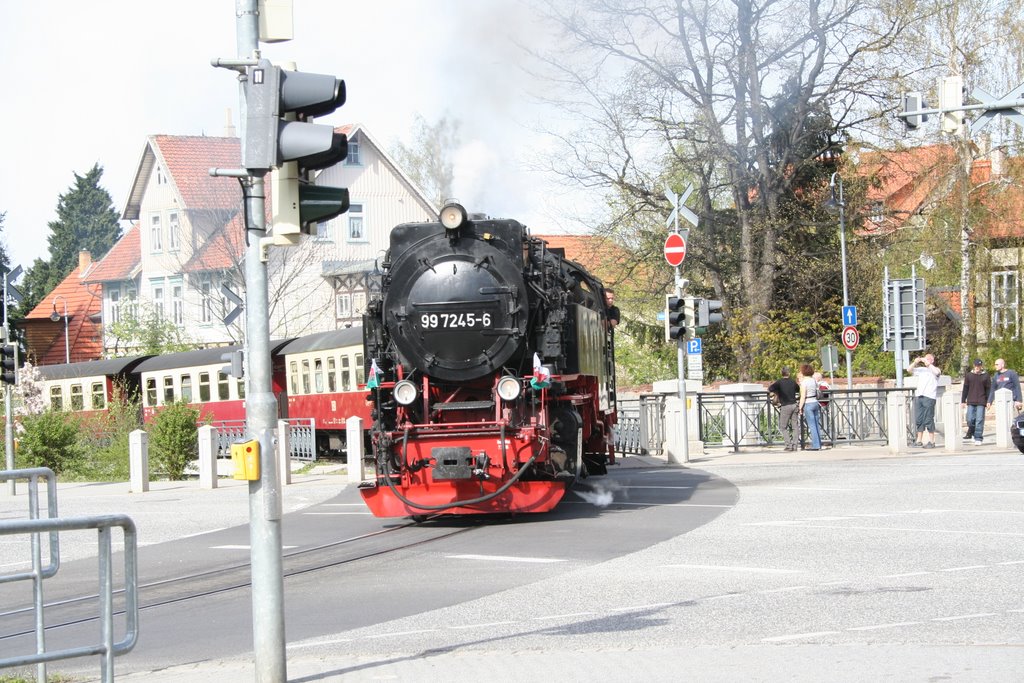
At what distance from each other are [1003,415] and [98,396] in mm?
26939

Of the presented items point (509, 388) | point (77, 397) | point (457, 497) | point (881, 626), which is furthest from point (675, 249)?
point (77, 397)

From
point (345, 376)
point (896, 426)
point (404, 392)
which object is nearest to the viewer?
point (404, 392)

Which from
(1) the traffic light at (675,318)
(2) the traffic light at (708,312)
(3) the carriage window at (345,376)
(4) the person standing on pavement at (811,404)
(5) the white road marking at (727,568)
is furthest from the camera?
(3) the carriage window at (345,376)

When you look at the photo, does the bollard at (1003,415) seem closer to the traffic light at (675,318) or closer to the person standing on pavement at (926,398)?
the person standing on pavement at (926,398)

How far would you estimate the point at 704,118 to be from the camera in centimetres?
3731

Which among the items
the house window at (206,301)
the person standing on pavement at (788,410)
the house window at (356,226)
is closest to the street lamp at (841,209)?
the person standing on pavement at (788,410)

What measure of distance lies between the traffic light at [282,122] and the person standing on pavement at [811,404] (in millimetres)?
20867

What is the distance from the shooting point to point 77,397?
41.7 meters

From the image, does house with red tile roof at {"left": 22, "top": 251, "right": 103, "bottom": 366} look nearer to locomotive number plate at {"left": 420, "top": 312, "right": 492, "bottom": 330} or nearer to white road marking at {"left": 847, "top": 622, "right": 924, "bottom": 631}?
locomotive number plate at {"left": 420, "top": 312, "right": 492, "bottom": 330}

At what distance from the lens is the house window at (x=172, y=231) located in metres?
56.0

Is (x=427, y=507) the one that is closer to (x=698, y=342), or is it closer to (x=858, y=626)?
(x=858, y=626)

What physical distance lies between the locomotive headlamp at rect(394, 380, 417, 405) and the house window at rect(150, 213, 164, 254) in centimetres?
4480

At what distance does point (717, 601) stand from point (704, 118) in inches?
1161

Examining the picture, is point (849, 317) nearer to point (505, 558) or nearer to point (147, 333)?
point (505, 558)
